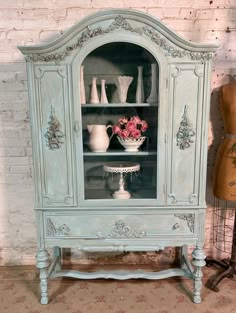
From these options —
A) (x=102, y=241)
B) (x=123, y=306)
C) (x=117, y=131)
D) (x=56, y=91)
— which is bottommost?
(x=123, y=306)

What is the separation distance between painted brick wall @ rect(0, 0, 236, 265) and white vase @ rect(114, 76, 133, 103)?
59 cm

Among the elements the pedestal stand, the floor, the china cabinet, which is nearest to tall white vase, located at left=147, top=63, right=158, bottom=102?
the china cabinet

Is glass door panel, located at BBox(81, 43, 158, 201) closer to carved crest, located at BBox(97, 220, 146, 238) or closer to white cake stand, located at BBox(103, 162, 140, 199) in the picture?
white cake stand, located at BBox(103, 162, 140, 199)

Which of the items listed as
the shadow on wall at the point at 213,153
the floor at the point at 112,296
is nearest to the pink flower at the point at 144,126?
the shadow on wall at the point at 213,153

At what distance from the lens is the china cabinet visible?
1602mm

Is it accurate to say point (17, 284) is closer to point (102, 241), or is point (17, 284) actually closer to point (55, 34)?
point (102, 241)

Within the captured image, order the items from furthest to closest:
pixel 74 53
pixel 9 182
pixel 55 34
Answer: pixel 9 182 < pixel 55 34 < pixel 74 53

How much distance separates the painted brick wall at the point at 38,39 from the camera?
2002 mm

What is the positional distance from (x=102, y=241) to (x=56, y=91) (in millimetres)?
935

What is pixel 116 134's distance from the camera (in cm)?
182

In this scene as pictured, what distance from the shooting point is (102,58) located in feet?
5.52

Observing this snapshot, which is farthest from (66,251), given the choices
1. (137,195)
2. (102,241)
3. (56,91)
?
(56,91)

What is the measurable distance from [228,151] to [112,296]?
4.03 feet

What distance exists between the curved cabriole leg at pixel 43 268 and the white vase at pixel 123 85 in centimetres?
106
